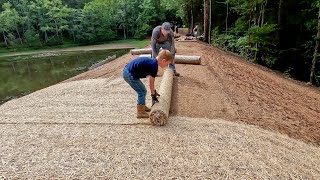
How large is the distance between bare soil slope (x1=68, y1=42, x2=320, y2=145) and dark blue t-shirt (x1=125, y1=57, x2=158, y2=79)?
1.45 m

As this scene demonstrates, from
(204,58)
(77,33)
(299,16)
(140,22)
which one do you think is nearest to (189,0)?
(299,16)

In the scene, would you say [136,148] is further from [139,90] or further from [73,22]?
[73,22]

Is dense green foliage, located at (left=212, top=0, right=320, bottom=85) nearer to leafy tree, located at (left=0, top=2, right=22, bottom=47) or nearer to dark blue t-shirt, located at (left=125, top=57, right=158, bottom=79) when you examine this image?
dark blue t-shirt, located at (left=125, top=57, right=158, bottom=79)

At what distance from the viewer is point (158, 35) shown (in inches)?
338

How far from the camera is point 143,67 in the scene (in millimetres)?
5348

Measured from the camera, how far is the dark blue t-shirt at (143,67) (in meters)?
5.30

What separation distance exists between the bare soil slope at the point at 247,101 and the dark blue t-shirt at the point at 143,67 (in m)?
1.45

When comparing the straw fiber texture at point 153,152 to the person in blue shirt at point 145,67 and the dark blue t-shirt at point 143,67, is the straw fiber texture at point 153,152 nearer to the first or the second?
the person in blue shirt at point 145,67

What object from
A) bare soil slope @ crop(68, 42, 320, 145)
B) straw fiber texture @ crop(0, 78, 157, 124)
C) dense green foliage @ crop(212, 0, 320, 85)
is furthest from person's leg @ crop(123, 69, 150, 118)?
dense green foliage @ crop(212, 0, 320, 85)

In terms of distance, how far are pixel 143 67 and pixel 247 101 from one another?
370 cm

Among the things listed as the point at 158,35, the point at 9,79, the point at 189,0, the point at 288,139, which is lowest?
the point at 9,79

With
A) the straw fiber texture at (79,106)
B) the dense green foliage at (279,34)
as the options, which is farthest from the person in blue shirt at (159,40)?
the dense green foliage at (279,34)

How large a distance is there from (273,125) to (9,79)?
19.5 meters

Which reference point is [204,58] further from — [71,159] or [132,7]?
[132,7]
